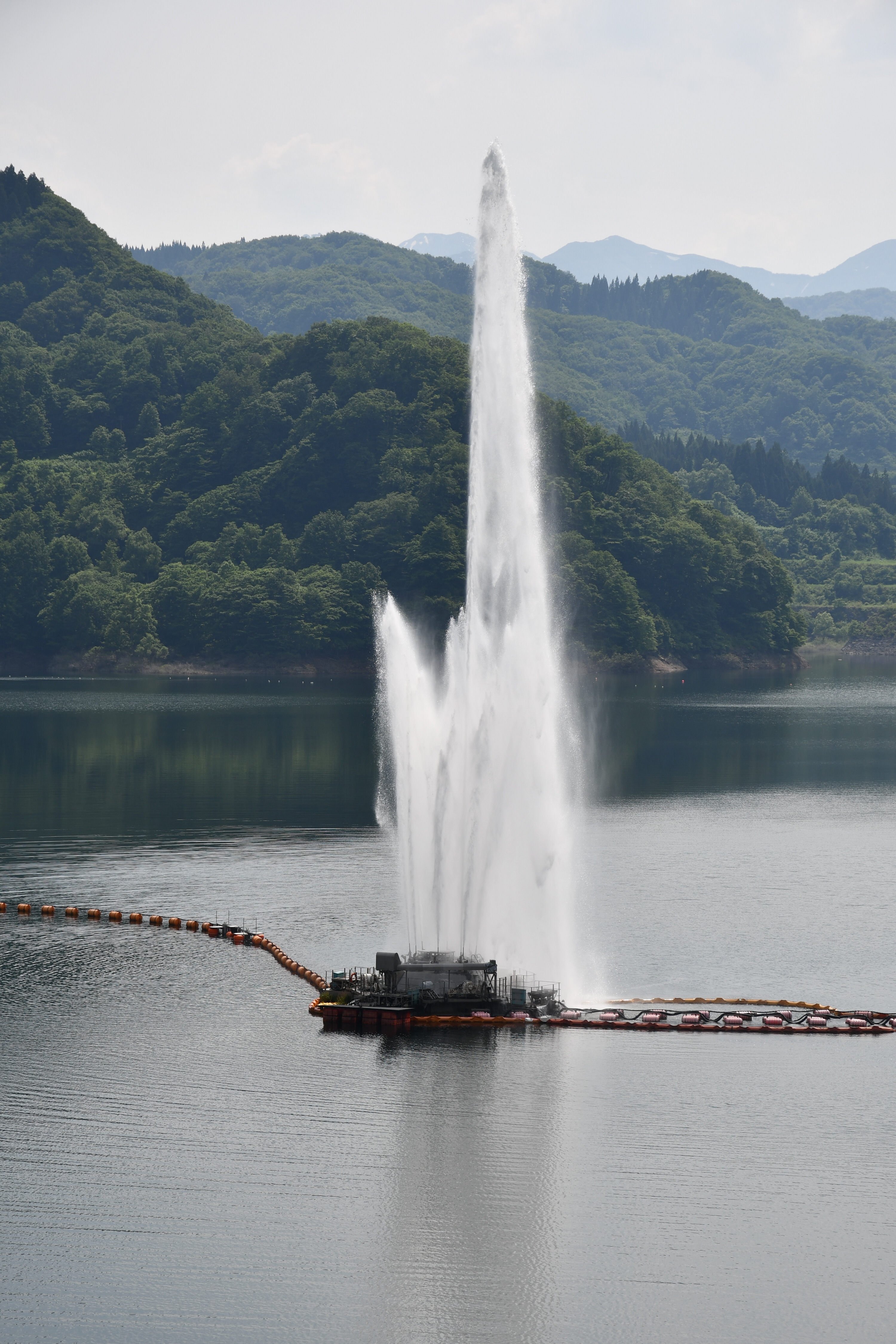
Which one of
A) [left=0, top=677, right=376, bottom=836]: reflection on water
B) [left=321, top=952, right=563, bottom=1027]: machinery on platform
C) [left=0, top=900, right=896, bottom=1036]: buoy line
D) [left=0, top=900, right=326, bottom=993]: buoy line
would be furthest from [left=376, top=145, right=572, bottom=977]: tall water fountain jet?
[left=0, top=677, right=376, bottom=836]: reflection on water

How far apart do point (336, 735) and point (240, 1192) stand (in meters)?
114

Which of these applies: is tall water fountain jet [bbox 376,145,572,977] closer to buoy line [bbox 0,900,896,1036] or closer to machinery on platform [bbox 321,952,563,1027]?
machinery on platform [bbox 321,952,563,1027]

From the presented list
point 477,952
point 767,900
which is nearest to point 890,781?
point 767,900

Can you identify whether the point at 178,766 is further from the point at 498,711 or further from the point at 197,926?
the point at 498,711

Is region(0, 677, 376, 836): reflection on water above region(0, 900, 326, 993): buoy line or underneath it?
underneath

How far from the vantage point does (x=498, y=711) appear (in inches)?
2630

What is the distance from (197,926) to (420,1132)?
29.6 m

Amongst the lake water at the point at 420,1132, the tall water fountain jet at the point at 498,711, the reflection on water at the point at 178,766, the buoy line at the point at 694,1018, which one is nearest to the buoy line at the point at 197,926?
the lake water at the point at 420,1132

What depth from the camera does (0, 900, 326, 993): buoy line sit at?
6888 cm

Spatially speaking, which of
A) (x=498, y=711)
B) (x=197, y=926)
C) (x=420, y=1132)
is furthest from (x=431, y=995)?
(x=197, y=926)

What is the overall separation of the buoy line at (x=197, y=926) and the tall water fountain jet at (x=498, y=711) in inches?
230

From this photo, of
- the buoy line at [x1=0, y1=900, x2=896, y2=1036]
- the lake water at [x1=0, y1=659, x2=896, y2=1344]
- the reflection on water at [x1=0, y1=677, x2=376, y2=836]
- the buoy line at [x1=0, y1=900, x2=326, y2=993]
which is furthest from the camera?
the reflection on water at [x1=0, y1=677, x2=376, y2=836]

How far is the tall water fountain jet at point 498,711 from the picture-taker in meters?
64.9

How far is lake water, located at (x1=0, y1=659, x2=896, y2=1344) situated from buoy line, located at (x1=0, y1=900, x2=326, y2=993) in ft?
3.05
